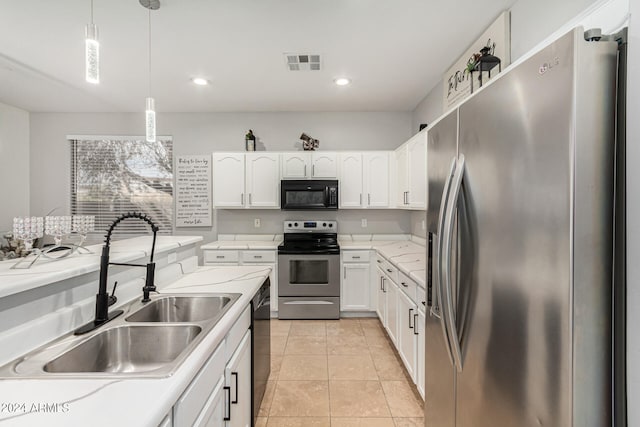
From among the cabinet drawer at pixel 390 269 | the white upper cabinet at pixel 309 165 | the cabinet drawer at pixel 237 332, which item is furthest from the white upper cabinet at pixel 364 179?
the cabinet drawer at pixel 237 332

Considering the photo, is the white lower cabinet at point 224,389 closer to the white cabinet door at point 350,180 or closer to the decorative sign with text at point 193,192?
the white cabinet door at point 350,180

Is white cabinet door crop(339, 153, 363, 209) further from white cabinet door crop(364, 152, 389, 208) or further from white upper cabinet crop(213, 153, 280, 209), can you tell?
white upper cabinet crop(213, 153, 280, 209)

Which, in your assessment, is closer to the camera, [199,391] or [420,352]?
[199,391]

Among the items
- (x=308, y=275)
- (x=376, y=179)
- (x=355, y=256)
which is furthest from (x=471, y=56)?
(x=308, y=275)

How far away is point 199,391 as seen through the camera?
98cm

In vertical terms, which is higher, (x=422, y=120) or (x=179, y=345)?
(x=422, y=120)

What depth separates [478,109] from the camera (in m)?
0.99

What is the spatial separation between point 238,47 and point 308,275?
2.43m

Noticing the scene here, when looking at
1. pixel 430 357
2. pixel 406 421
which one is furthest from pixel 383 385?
pixel 430 357

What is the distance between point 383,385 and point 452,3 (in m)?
2.69

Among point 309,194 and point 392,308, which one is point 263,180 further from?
point 392,308

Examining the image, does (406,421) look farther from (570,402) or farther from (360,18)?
(360,18)

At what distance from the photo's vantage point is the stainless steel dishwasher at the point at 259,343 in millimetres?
1730

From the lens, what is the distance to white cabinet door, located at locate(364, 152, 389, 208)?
3.80 metres
